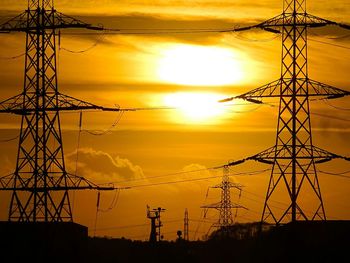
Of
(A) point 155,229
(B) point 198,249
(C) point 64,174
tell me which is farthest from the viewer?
(B) point 198,249

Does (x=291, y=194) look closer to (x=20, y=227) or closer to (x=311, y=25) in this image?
(x=311, y=25)

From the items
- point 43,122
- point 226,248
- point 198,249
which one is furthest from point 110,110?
point 198,249

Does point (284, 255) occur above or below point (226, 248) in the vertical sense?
below

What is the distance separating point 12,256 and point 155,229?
4879cm

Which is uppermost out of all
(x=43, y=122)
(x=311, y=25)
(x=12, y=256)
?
(x=311, y=25)

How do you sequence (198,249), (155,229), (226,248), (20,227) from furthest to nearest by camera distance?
(198,249), (226,248), (155,229), (20,227)

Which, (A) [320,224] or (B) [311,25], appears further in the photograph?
(A) [320,224]

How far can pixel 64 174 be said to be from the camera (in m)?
96.4

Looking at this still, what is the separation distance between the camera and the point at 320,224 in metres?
111

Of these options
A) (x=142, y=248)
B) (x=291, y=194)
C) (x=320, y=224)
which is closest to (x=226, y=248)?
(x=142, y=248)

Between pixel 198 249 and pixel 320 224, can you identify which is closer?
pixel 320 224

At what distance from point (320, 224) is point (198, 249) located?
284 ft

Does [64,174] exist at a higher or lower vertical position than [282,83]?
lower

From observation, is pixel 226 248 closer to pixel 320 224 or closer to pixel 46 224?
pixel 320 224
